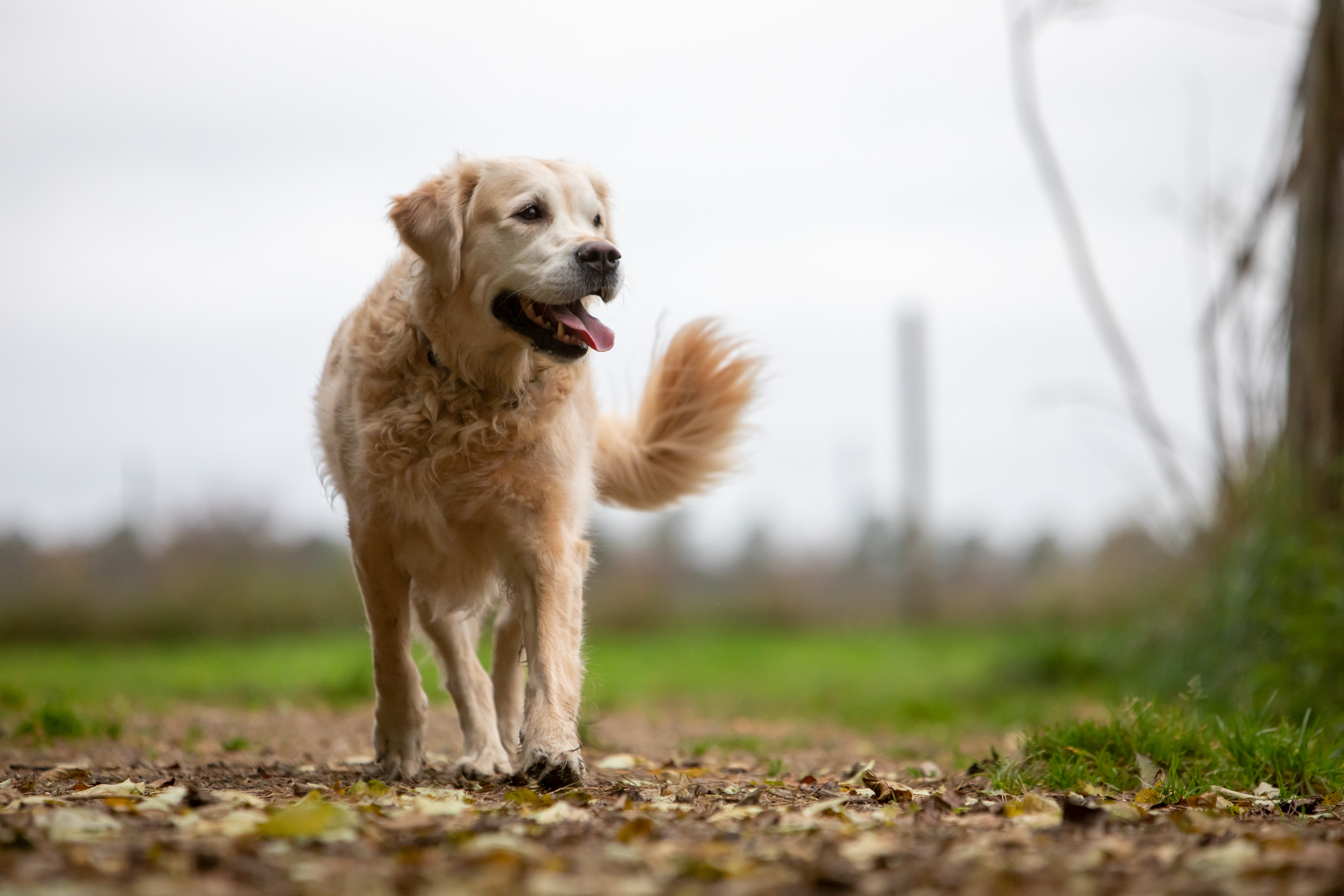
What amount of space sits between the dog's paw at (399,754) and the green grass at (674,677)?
1.86 ft

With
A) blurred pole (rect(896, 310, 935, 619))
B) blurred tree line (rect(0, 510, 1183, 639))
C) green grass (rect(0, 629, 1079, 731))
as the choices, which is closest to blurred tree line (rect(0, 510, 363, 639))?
blurred tree line (rect(0, 510, 1183, 639))

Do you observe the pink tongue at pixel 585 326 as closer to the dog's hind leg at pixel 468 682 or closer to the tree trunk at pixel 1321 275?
the dog's hind leg at pixel 468 682

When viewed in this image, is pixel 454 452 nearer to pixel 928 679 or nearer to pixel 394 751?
pixel 394 751

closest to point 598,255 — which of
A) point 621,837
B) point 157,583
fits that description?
point 621,837

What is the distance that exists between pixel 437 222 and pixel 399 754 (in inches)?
64.2

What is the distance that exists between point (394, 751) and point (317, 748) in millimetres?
1063

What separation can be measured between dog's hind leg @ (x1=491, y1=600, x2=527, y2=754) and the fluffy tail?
0.83 metres

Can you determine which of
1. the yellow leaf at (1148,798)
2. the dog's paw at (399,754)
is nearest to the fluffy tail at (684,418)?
the dog's paw at (399,754)

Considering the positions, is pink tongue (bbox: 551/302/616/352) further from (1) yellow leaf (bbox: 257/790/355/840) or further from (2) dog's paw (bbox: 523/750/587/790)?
(1) yellow leaf (bbox: 257/790/355/840)

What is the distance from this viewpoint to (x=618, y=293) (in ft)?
12.3

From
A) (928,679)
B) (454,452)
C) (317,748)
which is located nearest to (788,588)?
(928,679)

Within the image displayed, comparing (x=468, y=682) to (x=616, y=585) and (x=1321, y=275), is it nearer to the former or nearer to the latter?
(x=1321, y=275)

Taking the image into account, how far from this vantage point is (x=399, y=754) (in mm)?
3701

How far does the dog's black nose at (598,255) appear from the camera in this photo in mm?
3615
